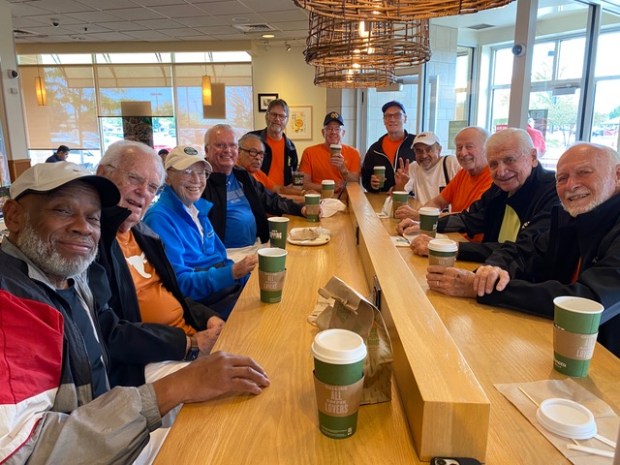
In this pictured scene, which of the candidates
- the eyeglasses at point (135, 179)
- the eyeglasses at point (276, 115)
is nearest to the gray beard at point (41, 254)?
the eyeglasses at point (135, 179)

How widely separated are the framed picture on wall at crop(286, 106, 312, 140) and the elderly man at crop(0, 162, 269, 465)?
7.99 meters

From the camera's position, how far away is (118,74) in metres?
9.40

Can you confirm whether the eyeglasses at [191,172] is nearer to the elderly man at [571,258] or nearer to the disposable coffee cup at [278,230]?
the disposable coffee cup at [278,230]

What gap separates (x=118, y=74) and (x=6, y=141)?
3725mm

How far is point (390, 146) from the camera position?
4.42 metres

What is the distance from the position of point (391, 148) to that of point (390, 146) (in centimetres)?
3

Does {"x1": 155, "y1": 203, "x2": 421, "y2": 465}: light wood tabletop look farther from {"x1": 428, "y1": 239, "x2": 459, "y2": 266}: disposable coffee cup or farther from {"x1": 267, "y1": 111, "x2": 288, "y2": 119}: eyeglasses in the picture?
{"x1": 267, "y1": 111, "x2": 288, "y2": 119}: eyeglasses

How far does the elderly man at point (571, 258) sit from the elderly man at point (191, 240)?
970 millimetres

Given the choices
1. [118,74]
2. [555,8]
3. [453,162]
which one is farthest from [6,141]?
[555,8]

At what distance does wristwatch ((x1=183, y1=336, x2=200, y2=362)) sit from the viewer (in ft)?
5.36

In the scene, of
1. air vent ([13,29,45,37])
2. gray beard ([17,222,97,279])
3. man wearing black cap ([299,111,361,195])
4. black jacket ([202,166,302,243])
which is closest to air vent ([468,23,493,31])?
man wearing black cap ([299,111,361,195])

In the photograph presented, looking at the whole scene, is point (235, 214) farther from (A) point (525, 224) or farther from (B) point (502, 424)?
(B) point (502, 424)

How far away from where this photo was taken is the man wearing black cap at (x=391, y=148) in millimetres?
4254

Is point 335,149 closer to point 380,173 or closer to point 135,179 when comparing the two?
point 380,173
